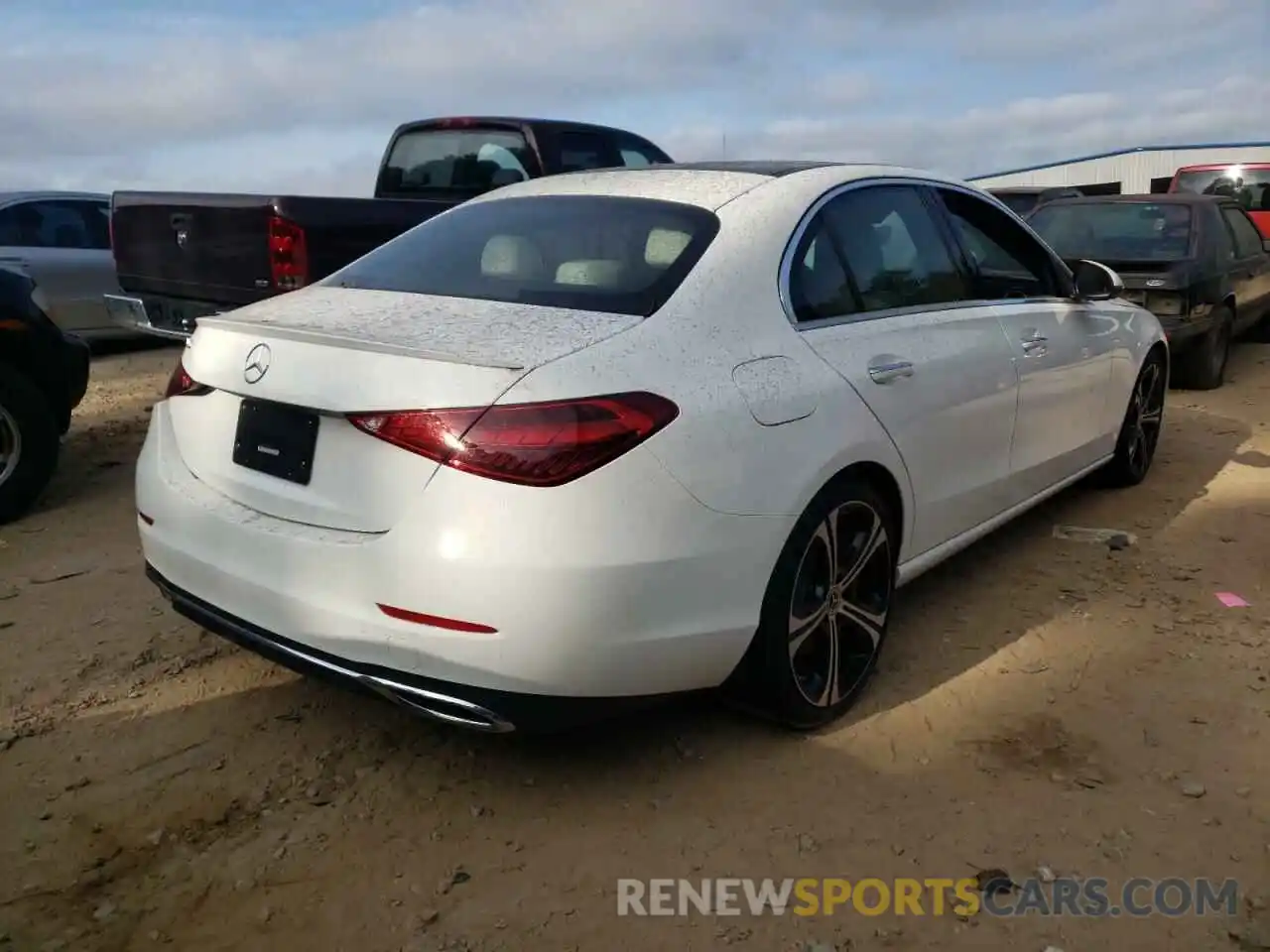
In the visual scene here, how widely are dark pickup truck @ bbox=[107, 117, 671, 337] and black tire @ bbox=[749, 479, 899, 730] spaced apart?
6.36 feet

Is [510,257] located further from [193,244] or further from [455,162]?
[455,162]

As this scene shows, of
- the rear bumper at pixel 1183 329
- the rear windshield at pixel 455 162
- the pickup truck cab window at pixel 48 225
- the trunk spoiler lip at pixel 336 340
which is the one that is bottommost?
the rear bumper at pixel 1183 329

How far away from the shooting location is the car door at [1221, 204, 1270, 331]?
9.20m

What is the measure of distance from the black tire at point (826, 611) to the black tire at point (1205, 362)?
6.34m

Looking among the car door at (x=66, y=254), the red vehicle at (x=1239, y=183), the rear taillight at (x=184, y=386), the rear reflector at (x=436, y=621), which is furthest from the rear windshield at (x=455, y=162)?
the red vehicle at (x=1239, y=183)

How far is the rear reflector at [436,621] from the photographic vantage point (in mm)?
2410

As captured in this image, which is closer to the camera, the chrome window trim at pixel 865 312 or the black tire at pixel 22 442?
the chrome window trim at pixel 865 312

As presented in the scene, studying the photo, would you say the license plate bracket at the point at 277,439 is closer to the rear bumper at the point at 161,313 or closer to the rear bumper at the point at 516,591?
the rear bumper at the point at 516,591

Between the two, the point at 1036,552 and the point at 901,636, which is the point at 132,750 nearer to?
the point at 901,636

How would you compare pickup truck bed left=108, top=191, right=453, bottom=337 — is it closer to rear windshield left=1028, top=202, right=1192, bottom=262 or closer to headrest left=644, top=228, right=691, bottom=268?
headrest left=644, top=228, right=691, bottom=268

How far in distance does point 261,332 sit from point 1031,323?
9.38 feet

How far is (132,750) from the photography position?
121 inches

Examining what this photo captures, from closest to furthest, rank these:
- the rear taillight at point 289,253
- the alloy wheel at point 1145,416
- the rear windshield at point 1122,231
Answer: the rear taillight at point 289,253 → the alloy wheel at point 1145,416 → the rear windshield at point 1122,231

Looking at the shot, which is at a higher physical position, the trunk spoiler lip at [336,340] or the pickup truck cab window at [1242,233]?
the pickup truck cab window at [1242,233]
